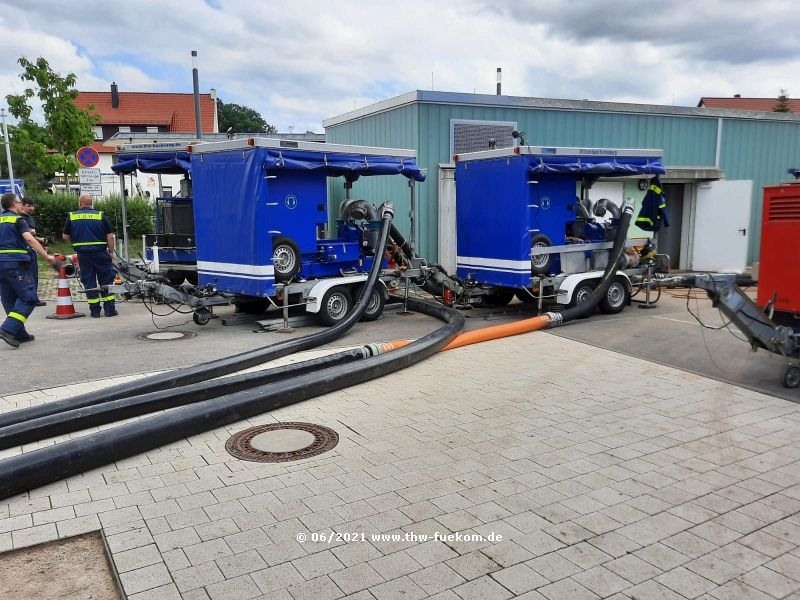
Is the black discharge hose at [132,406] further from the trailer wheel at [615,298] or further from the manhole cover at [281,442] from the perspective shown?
the trailer wheel at [615,298]

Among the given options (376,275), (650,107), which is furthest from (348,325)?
(650,107)

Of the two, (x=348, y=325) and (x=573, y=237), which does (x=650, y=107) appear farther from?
(x=348, y=325)

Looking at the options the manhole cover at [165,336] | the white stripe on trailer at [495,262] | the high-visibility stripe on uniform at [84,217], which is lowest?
the manhole cover at [165,336]

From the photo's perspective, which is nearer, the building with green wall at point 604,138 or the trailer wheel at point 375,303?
the trailer wheel at point 375,303

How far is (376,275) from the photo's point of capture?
10227 millimetres

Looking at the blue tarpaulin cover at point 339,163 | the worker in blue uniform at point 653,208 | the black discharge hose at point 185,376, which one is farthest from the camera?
the worker in blue uniform at point 653,208

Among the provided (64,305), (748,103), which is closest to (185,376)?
(64,305)

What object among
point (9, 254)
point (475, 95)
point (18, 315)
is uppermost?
point (475, 95)

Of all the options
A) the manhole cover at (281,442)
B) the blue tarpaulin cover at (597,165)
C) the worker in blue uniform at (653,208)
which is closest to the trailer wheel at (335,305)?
the blue tarpaulin cover at (597,165)

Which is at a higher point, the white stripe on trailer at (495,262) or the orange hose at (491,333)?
the white stripe on trailer at (495,262)

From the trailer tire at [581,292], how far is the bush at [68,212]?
1643 centimetres

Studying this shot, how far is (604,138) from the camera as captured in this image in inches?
615

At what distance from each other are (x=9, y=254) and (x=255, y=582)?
23.7ft

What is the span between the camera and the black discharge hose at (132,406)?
4.96 meters
